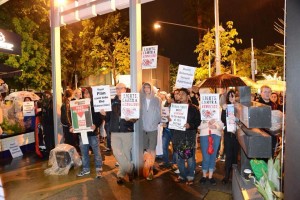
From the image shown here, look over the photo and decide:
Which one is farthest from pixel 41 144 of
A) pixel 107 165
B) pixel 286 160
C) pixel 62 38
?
pixel 62 38

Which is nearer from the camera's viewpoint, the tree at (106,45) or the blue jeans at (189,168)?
the blue jeans at (189,168)

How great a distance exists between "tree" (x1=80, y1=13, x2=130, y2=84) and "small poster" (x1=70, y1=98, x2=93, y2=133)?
66.8 feet

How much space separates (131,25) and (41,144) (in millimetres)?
5297

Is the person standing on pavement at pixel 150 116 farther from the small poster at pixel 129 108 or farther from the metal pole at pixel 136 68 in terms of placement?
the small poster at pixel 129 108

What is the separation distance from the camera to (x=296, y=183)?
2.27m

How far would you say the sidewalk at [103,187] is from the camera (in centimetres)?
590

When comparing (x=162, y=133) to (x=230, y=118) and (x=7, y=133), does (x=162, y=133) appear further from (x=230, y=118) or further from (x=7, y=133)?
(x=7, y=133)

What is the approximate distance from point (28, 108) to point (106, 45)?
58.3ft

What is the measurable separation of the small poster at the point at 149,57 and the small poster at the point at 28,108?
17.4 ft

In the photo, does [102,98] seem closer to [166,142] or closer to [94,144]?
[94,144]

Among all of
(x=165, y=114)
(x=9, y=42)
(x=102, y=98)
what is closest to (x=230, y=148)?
(x=165, y=114)

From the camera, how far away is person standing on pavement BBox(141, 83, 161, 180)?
688cm

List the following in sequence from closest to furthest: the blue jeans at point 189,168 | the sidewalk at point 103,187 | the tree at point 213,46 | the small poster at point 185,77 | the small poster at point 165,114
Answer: the sidewalk at point 103,187 → the blue jeans at point 189,168 → the small poster at point 185,77 → the small poster at point 165,114 → the tree at point 213,46

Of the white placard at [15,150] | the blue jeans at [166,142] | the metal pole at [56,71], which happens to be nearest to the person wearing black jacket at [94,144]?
the blue jeans at [166,142]
